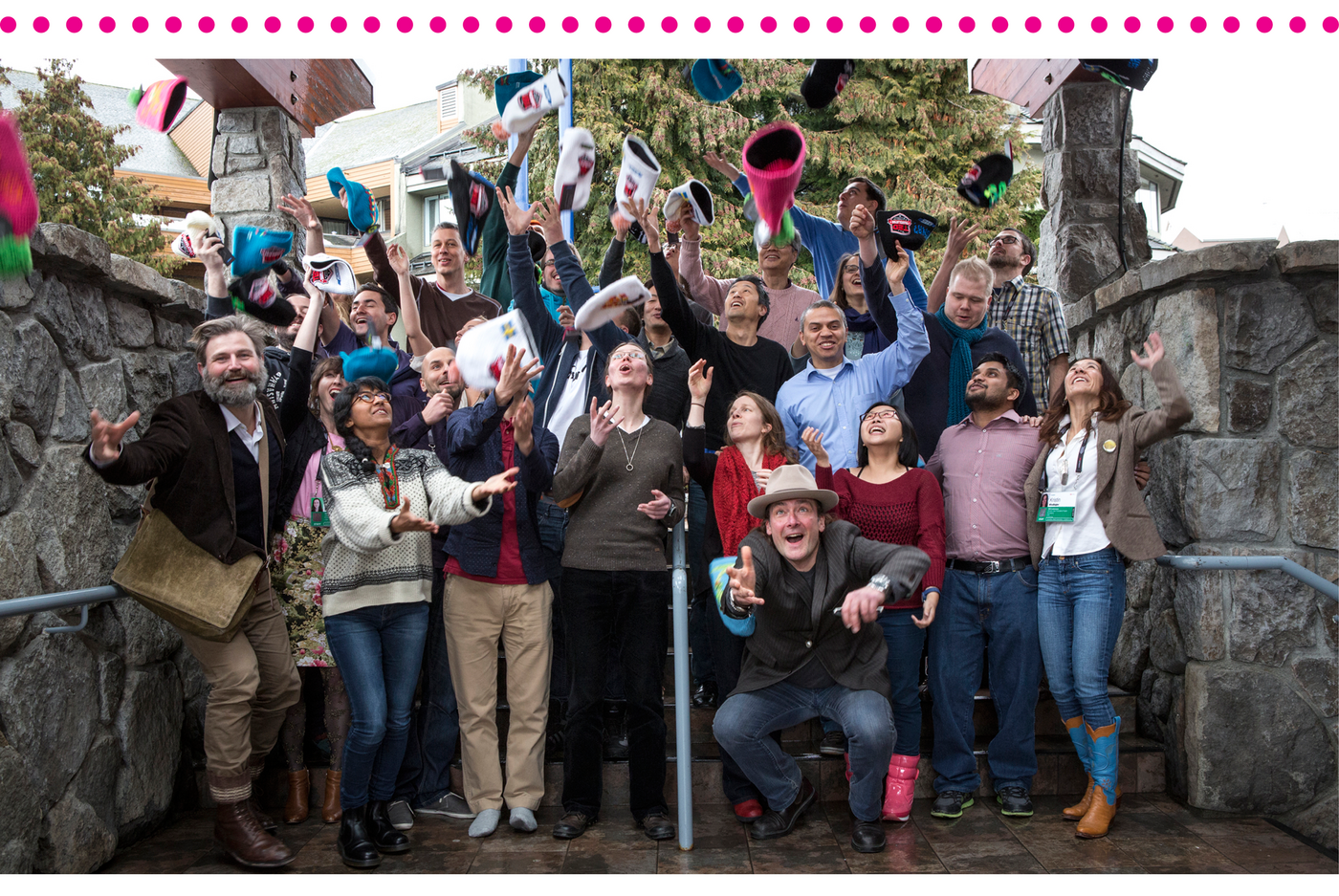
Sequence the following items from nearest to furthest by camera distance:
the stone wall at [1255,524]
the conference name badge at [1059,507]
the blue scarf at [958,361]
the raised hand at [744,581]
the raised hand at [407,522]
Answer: the raised hand at [407,522]
the raised hand at [744,581]
the conference name badge at [1059,507]
the stone wall at [1255,524]
the blue scarf at [958,361]

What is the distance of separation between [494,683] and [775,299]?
2533 millimetres

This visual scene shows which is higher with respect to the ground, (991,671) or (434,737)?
(991,671)

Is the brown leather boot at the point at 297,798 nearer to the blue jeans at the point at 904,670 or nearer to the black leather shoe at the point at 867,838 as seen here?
the black leather shoe at the point at 867,838

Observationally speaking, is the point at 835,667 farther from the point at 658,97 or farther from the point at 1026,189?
the point at 1026,189

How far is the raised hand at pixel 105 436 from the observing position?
2.88m

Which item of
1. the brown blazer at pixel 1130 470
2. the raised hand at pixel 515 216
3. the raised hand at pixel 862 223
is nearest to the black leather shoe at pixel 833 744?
the brown blazer at pixel 1130 470

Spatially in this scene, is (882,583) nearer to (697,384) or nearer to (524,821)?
(697,384)

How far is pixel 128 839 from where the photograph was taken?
3490 millimetres

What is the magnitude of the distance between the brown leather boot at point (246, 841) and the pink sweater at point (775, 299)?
307 centimetres

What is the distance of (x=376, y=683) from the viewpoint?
135 inches

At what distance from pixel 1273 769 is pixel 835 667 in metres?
1.79

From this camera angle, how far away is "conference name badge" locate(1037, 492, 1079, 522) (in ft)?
12.0

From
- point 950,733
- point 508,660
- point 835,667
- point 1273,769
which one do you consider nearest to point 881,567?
point 835,667

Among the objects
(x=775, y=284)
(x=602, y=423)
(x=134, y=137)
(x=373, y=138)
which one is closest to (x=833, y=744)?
(x=602, y=423)
